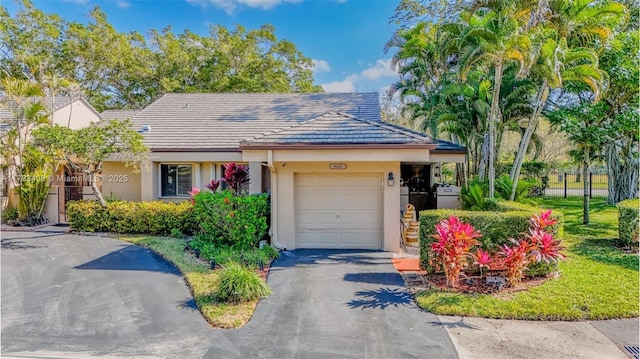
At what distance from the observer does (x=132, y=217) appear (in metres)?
12.1

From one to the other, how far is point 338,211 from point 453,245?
4.20 m

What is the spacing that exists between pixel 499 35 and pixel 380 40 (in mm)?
10265

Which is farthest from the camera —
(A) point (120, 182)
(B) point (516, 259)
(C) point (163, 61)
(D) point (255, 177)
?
(C) point (163, 61)

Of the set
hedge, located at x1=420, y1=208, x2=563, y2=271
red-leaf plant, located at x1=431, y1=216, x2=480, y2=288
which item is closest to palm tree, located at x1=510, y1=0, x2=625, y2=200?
hedge, located at x1=420, y1=208, x2=563, y2=271

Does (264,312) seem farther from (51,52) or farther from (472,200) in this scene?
(51,52)

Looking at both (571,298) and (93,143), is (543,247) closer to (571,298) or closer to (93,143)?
(571,298)

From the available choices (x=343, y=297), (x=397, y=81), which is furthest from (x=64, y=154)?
(x=397, y=81)

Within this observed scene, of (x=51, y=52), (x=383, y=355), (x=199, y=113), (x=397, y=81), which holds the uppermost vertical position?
(x=51, y=52)

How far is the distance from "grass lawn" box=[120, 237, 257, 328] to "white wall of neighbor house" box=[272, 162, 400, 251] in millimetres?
2633

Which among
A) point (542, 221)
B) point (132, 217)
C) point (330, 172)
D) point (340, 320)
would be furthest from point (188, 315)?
point (132, 217)

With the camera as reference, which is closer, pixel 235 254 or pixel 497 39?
pixel 235 254

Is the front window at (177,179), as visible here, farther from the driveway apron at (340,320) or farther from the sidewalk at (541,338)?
the sidewalk at (541,338)

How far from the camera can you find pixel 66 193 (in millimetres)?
15469

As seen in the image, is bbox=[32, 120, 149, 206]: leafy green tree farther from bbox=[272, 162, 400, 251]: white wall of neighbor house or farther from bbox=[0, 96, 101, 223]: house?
bbox=[272, 162, 400, 251]: white wall of neighbor house
